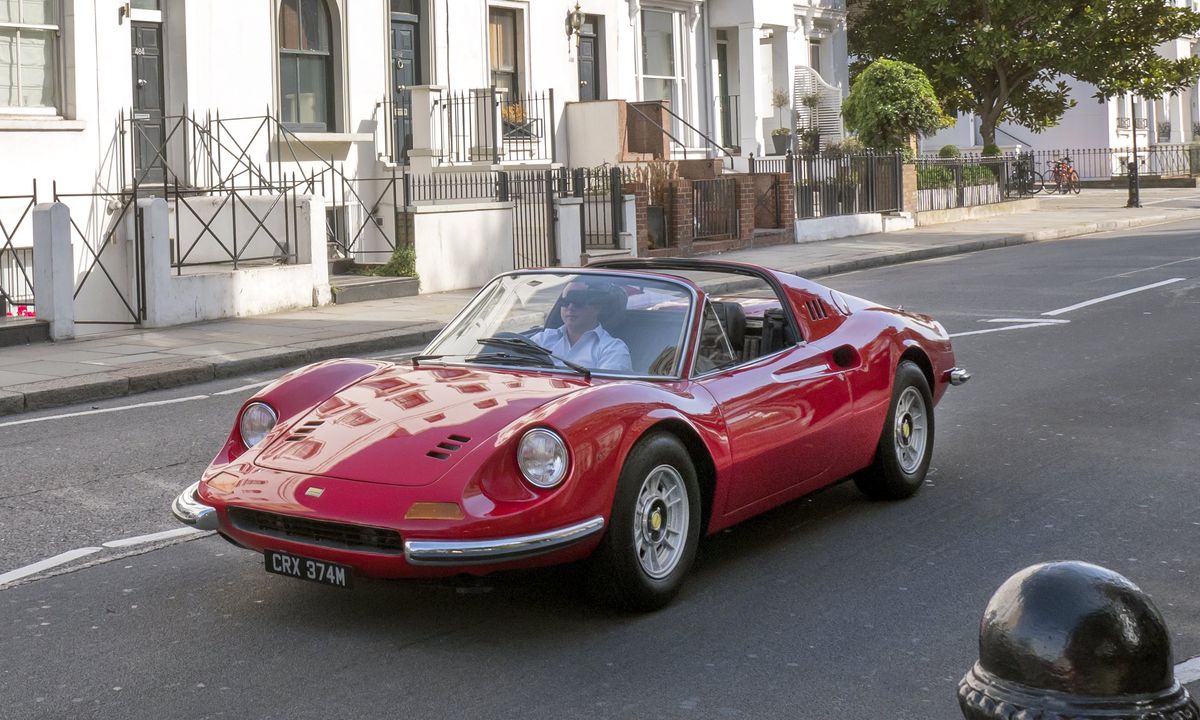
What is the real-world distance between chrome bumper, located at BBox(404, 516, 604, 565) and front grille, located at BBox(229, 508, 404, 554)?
0.34ft

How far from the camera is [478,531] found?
5.00 meters

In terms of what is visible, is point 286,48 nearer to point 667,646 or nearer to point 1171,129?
point 667,646

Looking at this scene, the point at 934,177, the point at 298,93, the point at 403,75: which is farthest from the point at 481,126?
the point at 934,177

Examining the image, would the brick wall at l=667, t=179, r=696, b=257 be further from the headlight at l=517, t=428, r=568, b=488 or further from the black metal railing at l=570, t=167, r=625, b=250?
the headlight at l=517, t=428, r=568, b=488

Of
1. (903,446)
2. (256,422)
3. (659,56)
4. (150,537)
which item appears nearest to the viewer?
(256,422)

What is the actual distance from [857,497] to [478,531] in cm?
307

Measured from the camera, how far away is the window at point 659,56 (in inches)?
1229

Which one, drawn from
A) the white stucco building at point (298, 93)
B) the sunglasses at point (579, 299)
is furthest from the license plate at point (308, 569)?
the white stucco building at point (298, 93)

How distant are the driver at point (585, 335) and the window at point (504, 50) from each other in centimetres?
2038

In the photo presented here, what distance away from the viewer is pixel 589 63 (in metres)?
29.0

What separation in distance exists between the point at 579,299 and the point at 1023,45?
34.5 metres

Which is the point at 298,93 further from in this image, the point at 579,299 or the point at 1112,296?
the point at 579,299

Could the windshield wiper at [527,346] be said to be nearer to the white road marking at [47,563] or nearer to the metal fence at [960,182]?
the white road marking at [47,563]

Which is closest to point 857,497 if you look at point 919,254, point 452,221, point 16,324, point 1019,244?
point 16,324
